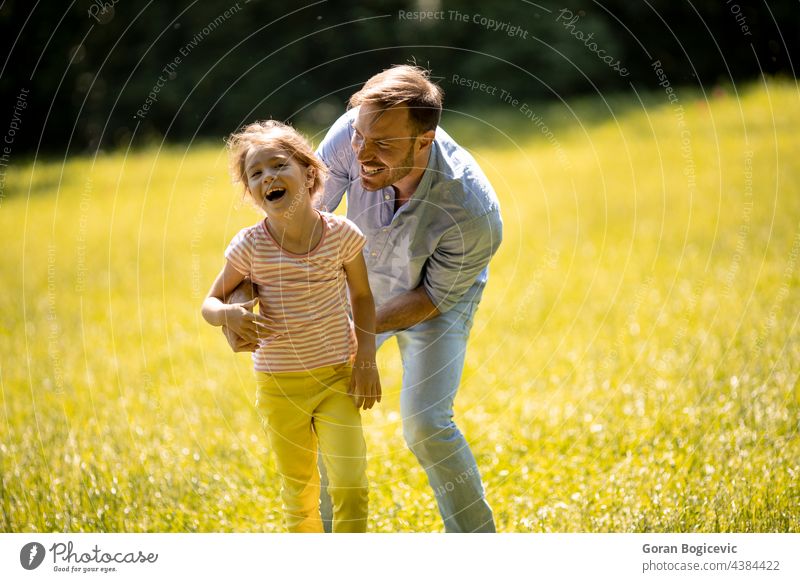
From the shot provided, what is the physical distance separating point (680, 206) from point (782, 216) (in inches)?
58.0

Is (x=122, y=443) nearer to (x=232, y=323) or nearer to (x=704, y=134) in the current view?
(x=232, y=323)

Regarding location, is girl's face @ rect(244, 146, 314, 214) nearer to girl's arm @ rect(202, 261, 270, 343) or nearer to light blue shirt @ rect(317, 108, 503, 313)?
girl's arm @ rect(202, 261, 270, 343)

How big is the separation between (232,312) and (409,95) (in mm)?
1204

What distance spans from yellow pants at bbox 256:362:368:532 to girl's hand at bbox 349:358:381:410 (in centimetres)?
4

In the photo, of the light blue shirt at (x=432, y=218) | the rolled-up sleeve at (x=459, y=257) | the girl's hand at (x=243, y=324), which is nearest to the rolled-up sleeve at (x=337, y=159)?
the light blue shirt at (x=432, y=218)

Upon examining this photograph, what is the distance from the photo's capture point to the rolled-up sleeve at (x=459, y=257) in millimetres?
4348

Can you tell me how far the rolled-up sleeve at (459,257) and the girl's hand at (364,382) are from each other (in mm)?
671

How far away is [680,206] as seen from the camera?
11328 mm

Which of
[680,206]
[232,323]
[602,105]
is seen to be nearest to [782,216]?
[680,206]

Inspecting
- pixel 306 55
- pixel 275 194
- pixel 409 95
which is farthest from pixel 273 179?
pixel 306 55

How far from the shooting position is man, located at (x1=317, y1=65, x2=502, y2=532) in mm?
4164

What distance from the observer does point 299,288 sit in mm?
3904
